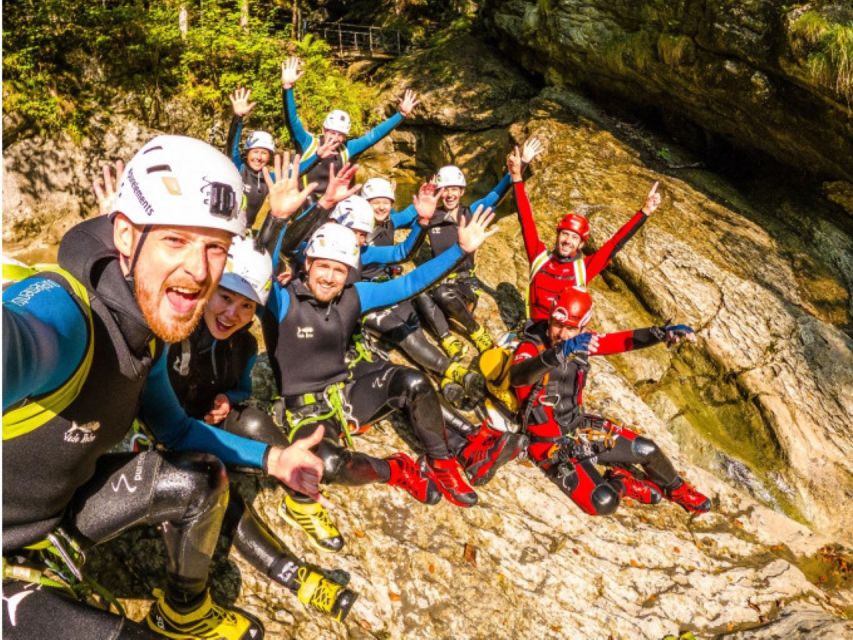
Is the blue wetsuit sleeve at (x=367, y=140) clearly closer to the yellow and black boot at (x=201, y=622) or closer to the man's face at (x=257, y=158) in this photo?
the man's face at (x=257, y=158)

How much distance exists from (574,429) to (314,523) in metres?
3.41

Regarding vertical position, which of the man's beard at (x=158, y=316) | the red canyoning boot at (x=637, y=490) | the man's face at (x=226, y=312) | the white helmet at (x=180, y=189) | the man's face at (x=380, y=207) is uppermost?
the white helmet at (x=180, y=189)

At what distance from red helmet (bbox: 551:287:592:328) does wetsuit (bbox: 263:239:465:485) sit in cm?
163

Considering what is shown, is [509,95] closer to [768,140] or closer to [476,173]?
[476,173]

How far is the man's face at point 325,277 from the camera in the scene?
5297 millimetres

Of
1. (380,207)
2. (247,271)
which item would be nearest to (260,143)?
(380,207)

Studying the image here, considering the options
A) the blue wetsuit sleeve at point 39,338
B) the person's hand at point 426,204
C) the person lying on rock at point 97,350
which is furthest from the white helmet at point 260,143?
the blue wetsuit sleeve at point 39,338

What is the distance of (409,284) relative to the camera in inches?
220

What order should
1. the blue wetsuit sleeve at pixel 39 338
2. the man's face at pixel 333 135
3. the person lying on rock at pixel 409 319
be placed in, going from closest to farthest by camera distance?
the blue wetsuit sleeve at pixel 39 338 < the person lying on rock at pixel 409 319 < the man's face at pixel 333 135

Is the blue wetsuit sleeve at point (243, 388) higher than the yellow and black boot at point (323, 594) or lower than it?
higher

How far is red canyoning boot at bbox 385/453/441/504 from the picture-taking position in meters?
5.59

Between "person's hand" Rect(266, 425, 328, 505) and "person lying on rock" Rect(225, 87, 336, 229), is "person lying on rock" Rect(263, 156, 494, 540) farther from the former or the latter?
"person lying on rock" Rect(225, 87, 336, 229)

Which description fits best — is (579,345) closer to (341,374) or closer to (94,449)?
(341,374)

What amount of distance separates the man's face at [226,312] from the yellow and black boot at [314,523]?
1760 millimetres
